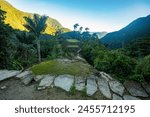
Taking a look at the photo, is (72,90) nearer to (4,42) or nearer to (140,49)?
(4,42)

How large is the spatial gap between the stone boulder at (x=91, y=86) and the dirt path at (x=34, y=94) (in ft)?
0.60

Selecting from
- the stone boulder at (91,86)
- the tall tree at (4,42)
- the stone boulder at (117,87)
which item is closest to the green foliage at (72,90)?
the stone boulder at (91,86)

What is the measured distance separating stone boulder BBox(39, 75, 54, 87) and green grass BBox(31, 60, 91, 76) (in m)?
0.36

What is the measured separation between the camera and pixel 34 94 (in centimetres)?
680

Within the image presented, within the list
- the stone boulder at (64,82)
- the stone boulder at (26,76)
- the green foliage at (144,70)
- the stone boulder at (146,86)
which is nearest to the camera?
the stone boulder at (64,82)

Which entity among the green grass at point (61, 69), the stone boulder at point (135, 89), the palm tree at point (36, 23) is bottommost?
the stone boulder at point (135, 89)

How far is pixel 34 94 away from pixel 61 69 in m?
1.92

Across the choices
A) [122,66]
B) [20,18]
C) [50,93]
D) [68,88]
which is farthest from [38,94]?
[20,18]

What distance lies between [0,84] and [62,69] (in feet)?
7.91

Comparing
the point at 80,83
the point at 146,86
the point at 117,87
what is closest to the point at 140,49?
the point at 146,86

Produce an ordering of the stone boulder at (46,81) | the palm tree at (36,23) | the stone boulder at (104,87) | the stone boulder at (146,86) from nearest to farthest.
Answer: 1. the stone boulder at (104,87)
2. the stone boulder at (46,81)
3. the stone boulder at (146,86)
4. the palm tree at (36,23)

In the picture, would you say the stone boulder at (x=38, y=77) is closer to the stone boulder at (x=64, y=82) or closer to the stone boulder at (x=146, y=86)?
the stone boulder at (x=64, y=82)

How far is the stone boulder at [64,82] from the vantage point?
7138mm

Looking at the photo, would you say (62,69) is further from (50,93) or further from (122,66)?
(122,66)
